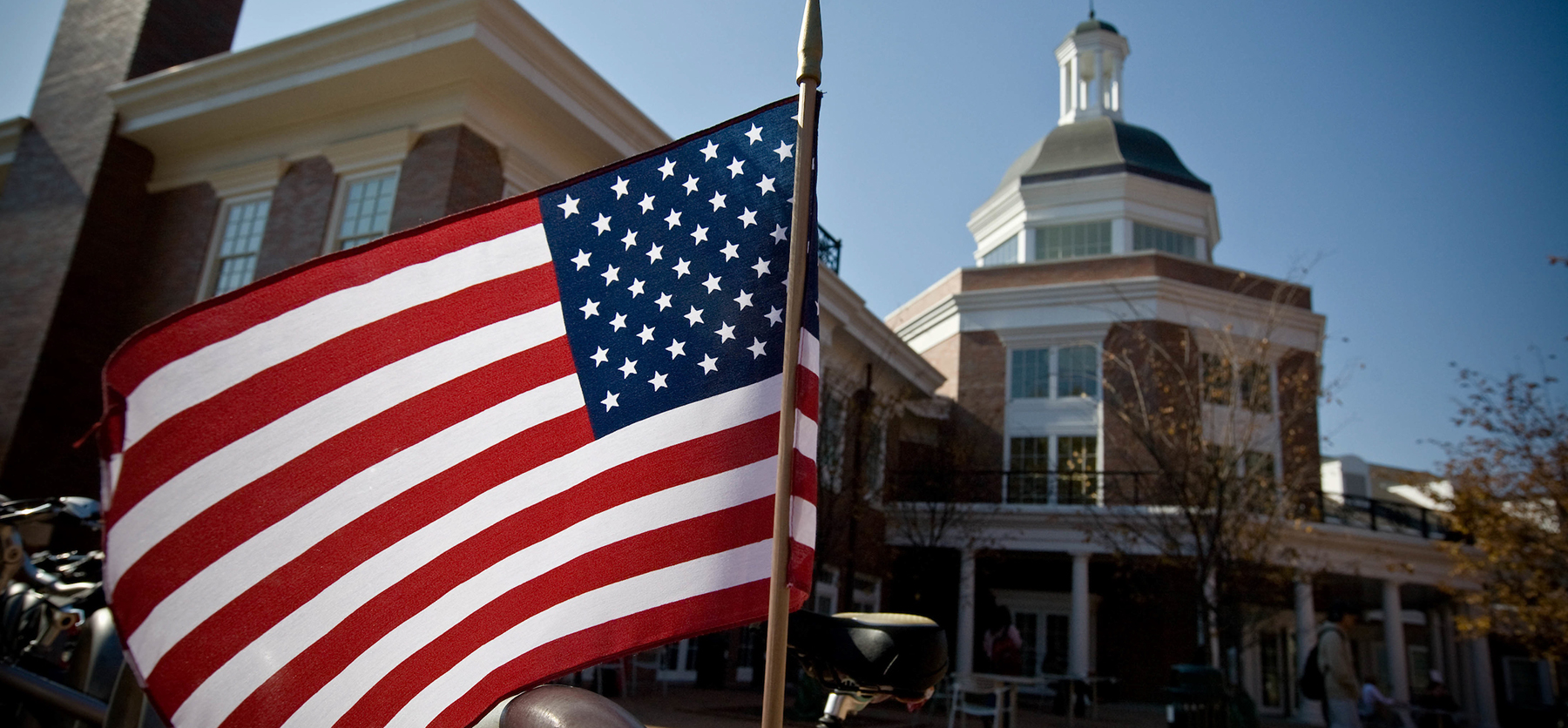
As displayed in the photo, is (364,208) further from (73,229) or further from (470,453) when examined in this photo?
(470,453)

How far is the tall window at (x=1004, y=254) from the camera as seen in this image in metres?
28.4

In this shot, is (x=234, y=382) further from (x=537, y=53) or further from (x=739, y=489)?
(x=537, y=53)

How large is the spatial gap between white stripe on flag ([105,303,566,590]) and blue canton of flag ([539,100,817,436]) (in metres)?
0.15

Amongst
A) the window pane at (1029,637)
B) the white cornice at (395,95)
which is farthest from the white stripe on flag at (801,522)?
the window pane at (1029,637)

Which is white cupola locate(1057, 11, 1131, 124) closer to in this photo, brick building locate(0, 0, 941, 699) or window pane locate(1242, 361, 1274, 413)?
window pane locate(1242, 361, 1274, 413)

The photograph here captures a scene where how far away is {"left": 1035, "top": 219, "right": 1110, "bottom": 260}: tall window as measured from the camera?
2689 centimetres

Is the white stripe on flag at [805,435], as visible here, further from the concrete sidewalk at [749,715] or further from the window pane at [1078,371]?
the window pane at [1078,371]

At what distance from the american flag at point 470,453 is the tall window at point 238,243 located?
11.5 m

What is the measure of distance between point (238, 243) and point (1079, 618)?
16226mm

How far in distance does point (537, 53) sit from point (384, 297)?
31.2 feet

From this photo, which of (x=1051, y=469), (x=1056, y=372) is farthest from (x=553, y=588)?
(x=1056, y=372)

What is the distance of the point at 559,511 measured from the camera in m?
2.32

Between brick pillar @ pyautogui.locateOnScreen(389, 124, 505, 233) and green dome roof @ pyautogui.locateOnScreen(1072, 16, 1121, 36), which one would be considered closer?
brick pillar @ pyautogui.locateOnScreen(389, 124, 505, 233)

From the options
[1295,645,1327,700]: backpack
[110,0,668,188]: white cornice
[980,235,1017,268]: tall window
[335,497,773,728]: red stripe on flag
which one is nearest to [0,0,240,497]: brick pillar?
[110,0,668,188]: white cornice
